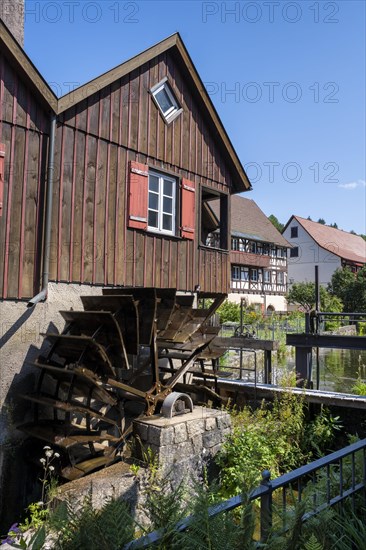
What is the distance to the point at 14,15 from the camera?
7473mm

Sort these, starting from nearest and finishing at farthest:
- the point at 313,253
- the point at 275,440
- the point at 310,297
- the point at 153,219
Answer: the point at 275,440 < the point at 153,219 < the point at 310,297 < the point at 313,253

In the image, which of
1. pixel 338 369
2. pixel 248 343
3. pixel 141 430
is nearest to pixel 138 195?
pixel 248 343

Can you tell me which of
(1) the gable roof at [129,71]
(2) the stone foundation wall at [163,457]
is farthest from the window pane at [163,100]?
(2) the stone foundation wall at [163,457]

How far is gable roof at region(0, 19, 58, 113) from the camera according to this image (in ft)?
19.6

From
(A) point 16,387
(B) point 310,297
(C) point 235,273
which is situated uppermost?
(C) point 235,273

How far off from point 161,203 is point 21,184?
9.21ft

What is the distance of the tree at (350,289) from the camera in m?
30.0

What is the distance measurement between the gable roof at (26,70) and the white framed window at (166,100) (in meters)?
2.46

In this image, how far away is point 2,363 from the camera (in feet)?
19.2

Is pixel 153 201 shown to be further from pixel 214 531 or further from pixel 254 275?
pixel 254 275

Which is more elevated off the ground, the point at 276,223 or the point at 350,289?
the point at 276,223

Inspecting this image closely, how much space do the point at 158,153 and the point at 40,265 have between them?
329cm

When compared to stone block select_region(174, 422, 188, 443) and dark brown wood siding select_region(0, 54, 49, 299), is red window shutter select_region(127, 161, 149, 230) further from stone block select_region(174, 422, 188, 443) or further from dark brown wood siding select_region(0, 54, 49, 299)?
stone block select_region(174, 422, 188, 443)

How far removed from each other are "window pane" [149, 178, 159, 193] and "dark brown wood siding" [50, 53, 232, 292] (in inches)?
8.5
